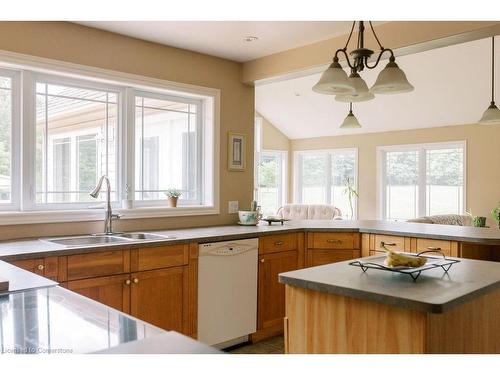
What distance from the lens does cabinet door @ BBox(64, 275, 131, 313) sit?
259 cm

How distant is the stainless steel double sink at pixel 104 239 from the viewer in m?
2.97

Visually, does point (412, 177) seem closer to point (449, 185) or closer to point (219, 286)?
point (449, 185)

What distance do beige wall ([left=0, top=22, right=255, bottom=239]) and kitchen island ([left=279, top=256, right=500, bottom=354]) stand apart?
6.39ft

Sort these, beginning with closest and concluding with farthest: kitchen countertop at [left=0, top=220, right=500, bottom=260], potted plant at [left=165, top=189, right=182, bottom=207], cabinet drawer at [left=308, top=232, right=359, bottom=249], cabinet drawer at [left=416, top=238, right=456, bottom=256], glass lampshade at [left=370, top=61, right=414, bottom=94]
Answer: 1. glass lampshade at [left=370, top=61, right=414, bottom=94]
2. kitchen countertop at [left=0, top=220, right=500, bottom=260]
3. cabinet drawer at [left=416, top=238, right=456, bottom=256]
4. cabinet drawer at [left=308, top=232, right=359, bottom=249]
5. potted plant at [left=165, top=189, right=182, bottom=207]

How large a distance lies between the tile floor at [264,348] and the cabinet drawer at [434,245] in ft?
4.11

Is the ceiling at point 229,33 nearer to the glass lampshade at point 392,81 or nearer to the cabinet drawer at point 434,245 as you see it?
the glass lampshade at point 392,81

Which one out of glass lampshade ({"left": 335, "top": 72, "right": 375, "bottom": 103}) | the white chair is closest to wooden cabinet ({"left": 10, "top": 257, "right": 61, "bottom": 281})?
glass lampshade ({"left": 335, "top": 72, "right": 375, "bottom": 103})

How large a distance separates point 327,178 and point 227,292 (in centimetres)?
614

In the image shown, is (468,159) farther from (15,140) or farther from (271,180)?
(15,140)

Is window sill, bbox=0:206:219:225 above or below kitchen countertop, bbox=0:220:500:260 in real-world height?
above

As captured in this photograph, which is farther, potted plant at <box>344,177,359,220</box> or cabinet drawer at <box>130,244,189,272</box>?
potted plant at <box>344,177,359,220</box>

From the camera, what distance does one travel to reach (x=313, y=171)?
9.43m

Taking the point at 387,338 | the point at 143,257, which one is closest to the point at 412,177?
the point at 143,257

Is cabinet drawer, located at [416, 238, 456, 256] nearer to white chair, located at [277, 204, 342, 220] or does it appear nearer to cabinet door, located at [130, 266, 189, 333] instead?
cabinet door, located at [130, 266, 189, 333]
